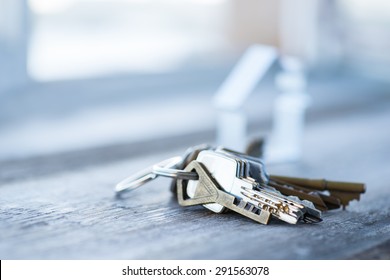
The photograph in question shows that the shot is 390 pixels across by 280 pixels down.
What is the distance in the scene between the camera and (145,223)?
2.54ft

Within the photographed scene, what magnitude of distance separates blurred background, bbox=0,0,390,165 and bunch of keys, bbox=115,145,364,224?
521 mm

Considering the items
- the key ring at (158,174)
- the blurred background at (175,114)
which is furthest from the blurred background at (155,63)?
the key ring at (158,174)

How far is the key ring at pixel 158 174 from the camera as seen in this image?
0.79 meters

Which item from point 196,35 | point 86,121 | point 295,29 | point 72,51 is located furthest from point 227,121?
point 295,29

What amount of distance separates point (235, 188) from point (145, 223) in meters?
0.11

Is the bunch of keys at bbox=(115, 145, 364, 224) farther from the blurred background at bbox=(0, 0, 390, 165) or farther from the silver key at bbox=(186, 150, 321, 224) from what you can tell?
the blurred background at bbox=(0, 0, 390, 165)

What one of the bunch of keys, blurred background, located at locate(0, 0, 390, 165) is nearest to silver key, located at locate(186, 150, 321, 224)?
the bunch of keys

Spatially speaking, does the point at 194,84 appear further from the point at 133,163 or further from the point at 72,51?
the point at 133,163

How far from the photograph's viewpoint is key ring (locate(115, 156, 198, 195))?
0.79m

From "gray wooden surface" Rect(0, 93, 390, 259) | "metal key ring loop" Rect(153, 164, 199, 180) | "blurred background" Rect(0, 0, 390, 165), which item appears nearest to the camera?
"gray wooden surface" Rect(0, 93, 390, 259)

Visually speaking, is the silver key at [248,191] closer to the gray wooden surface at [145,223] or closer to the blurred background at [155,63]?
the gray wooden surface at [145,223]

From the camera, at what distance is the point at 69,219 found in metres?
0.78

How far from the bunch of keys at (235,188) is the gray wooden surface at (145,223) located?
0.02 metres
